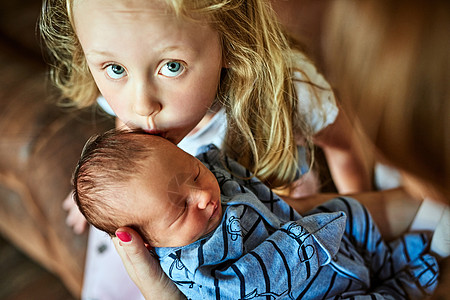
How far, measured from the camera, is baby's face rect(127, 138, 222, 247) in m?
0.57

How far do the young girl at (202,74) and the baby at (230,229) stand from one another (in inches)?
2.0

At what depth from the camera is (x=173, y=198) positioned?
0.59 metres

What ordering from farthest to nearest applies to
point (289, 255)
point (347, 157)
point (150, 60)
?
point (347, 157)
point (289, 255)
point (150, 60)

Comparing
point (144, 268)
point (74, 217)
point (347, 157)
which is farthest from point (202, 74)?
point (74, 217)

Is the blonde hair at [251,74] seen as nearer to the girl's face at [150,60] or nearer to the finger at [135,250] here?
the girl's face at [150,60]

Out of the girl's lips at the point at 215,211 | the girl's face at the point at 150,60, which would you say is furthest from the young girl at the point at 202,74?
the girl's lips at the point at 215,211

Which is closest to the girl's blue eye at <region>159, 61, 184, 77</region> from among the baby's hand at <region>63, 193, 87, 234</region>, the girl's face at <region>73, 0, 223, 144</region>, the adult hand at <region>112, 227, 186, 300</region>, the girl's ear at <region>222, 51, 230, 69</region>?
the girl's face at <region>73, 0, 223, 144</region>

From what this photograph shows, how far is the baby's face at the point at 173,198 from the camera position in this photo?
0.57 meters

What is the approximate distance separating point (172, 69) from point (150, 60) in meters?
0.03

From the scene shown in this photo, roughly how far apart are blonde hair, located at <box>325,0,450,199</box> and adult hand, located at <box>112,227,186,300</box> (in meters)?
0.37

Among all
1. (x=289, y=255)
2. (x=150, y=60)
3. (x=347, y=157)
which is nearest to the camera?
(x=150, y=60)

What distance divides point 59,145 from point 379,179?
758 mm

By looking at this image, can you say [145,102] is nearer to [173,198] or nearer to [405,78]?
[173,198]

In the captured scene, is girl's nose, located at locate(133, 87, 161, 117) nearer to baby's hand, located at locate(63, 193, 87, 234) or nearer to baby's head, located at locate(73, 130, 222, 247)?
baby's head, located at locate(73, 130, 222, 247)
